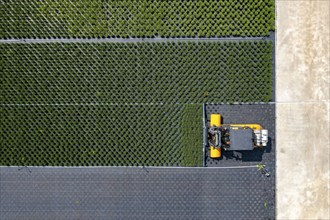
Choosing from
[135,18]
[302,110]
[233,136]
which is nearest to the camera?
[233,136]

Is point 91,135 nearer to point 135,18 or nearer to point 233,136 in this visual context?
point 135,18

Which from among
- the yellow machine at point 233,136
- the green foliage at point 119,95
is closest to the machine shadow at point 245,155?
the yellow machine at point 233,136

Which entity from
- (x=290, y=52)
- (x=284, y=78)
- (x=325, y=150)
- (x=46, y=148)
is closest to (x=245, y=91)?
(x=284, y=78)

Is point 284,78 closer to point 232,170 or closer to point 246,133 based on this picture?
point 246,133

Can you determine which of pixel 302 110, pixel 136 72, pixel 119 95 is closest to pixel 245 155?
pixel 302 110

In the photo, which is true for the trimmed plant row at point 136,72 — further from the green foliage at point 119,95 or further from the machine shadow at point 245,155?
the machine shadow at point 245,155

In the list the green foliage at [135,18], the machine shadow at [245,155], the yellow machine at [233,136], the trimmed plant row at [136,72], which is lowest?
the machine shadow at [245,155]
